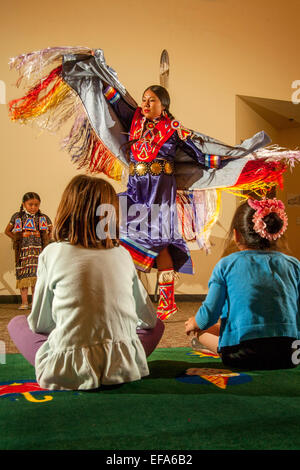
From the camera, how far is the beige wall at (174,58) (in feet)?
14.0

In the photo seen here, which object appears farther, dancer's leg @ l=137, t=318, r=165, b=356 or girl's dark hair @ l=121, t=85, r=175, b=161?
girl's dark hair @ l=121, t=85, r=175, b=161

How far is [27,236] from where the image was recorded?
3.93 meters

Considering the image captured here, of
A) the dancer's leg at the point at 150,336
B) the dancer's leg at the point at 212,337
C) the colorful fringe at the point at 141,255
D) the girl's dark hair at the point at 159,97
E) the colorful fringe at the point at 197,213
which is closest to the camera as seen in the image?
the dancer's leg at the point at 150,336

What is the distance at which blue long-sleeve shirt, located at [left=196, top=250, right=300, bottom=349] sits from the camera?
153cm

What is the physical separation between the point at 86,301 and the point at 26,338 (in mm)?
343

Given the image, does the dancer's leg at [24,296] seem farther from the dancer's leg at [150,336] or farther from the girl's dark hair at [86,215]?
the girl's dark hair at [86,215]

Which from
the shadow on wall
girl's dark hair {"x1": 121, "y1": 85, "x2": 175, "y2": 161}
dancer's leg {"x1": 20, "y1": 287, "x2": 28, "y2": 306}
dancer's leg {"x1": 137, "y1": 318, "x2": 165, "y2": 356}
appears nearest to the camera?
dancer's leg {"x1": 137, "y1": 318, "x2": 165, "y2": 356}

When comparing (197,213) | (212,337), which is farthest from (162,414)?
(197,213)

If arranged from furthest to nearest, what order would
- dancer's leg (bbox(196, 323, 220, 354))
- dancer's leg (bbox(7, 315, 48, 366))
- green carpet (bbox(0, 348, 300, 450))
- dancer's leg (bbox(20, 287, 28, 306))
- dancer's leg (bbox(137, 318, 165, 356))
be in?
1. dancer's leg (bbox(20, 287, 28, 306))
2. dancer's leg (bbox(196, 323, 220, 354))
3. dancer's leg (bbox(137, 318, 165, 356))
4. dancer's leg (bbox(7, 315, 48, 366))
5. green carpet (bbox(0, 348, 300, 450))

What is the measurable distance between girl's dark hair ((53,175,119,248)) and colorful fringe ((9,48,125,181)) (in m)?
1.50

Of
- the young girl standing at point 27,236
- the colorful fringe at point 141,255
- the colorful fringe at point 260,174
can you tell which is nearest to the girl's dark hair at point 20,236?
the young girl standing at point 27,236

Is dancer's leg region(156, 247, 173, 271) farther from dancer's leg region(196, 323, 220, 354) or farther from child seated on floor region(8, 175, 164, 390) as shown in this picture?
child seated on floor region(8, 175, 164, 390)

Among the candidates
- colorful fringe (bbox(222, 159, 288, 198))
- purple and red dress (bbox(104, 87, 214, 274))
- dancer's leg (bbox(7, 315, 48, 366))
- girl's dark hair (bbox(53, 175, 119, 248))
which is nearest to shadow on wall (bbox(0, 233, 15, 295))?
purple and red dress (bbox(104, 87, 214, 274))

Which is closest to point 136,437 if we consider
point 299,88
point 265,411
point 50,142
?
point 265,411
